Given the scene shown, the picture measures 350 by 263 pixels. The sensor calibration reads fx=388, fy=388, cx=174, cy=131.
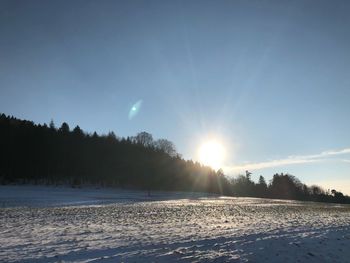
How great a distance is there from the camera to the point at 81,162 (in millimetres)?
111938

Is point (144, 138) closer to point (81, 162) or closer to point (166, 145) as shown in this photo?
point (166, 145)

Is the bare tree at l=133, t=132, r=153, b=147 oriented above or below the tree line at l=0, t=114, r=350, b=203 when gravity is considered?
above

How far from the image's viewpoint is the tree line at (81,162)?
96188 mm

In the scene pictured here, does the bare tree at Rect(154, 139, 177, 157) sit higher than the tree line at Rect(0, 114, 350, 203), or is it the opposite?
the bare tree at Rect(154, 139, 177, 157)

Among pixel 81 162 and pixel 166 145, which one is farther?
pixel 166 145

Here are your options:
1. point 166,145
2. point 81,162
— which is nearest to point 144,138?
point 166,145

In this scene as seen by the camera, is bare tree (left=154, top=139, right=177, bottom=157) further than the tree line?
Yes

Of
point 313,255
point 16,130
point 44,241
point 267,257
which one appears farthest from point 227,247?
point 16,130

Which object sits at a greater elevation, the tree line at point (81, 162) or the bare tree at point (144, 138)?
the bare tree at point (144, 138)

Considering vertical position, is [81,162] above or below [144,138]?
below

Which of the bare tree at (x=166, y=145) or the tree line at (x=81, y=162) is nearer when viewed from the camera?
the tree line at (x=81, y=162)

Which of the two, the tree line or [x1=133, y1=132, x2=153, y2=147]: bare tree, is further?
[x1=133, y1=132, x2=153, y2=147]: bare tree

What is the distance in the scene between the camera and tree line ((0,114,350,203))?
9619 centimetres

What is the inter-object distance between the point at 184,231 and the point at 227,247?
15.7 ft
